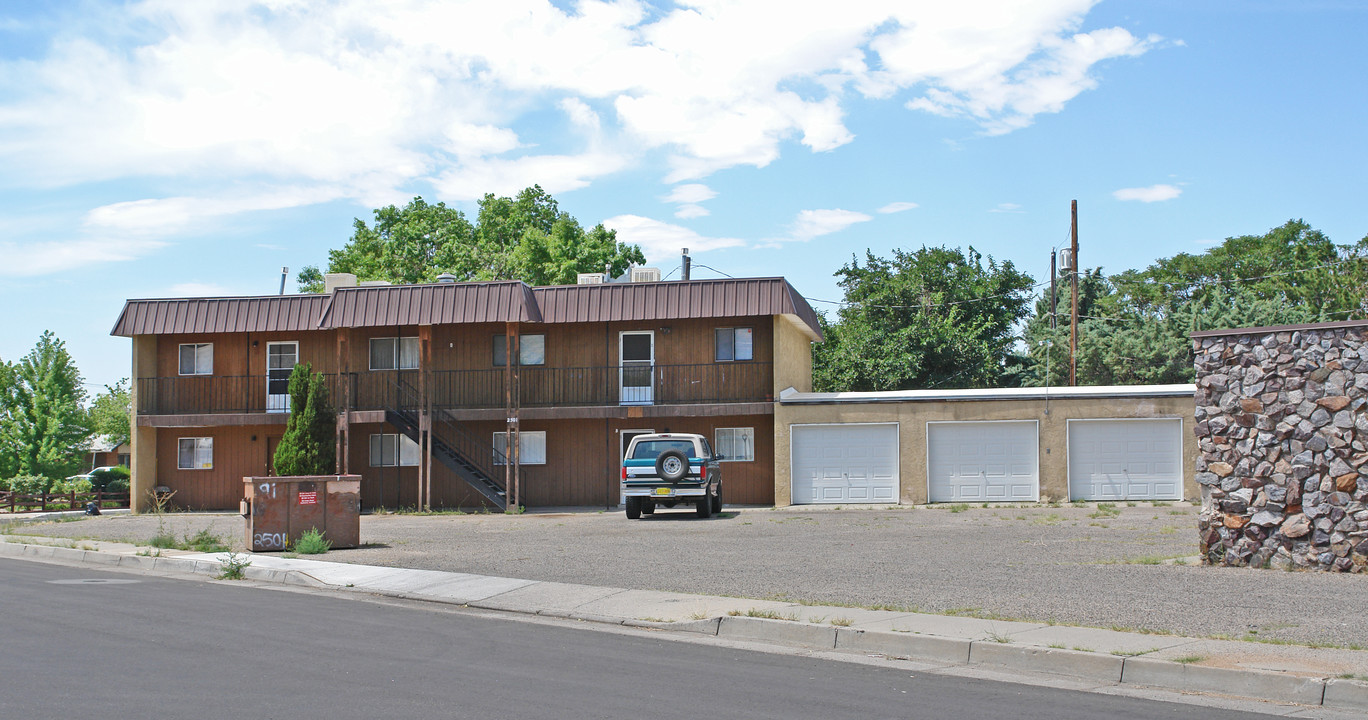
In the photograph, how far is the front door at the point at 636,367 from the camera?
28609 mm

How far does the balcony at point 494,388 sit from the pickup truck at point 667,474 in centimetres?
507

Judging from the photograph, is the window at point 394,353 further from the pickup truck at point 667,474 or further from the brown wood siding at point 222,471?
the pickup truck at point 667,474

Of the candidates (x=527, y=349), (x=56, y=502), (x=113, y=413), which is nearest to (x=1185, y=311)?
(x=527, y=349)

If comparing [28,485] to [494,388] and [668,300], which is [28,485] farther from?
[668,300]

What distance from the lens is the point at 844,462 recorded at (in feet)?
88.3

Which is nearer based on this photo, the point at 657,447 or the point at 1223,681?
the point at 1223,681

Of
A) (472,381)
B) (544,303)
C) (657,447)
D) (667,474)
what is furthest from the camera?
(472,381)

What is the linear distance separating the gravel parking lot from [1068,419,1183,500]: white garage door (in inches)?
40.2

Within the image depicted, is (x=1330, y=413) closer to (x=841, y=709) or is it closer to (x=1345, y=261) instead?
(x=841, y=709)

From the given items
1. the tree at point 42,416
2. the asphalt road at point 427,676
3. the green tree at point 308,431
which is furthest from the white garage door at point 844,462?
the tree at point 42,416

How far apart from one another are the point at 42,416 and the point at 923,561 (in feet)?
135

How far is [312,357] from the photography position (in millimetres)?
30266

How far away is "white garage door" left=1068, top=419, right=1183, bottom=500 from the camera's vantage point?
25.4 m

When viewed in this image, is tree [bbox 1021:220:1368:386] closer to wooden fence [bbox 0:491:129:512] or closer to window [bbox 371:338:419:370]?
window [bbox 371:338:419:370]
